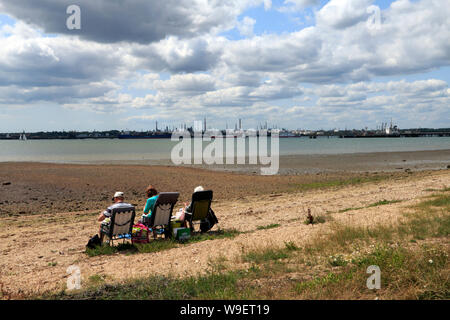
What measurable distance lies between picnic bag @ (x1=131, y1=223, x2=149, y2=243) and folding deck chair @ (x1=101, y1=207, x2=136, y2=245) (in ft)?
0.60

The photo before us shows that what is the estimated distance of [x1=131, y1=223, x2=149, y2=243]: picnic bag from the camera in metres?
9.05

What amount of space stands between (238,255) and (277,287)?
198cm

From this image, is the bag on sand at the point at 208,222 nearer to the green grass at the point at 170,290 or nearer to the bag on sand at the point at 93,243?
the bag on sand at the point at 93,243

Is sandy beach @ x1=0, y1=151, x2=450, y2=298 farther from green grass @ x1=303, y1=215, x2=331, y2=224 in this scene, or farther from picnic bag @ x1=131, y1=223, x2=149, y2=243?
picnic bag @ x1=131, y1=223, x2=149, y2=243

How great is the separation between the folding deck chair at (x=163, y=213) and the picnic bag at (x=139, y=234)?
0.27 metres

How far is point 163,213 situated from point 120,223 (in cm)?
117

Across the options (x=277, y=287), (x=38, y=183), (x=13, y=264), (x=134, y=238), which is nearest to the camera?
(x=277, y=287)

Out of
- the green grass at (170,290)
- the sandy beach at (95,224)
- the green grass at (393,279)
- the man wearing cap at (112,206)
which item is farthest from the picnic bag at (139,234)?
the green grass at (393,279)

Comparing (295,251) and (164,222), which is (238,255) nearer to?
(295,251)

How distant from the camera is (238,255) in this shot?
7137 millimetres

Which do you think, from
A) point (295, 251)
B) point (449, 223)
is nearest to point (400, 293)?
point (295, 251)

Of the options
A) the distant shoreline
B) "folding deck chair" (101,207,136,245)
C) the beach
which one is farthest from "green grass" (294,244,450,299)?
the distant shoreline

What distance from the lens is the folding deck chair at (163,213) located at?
9.30 m
